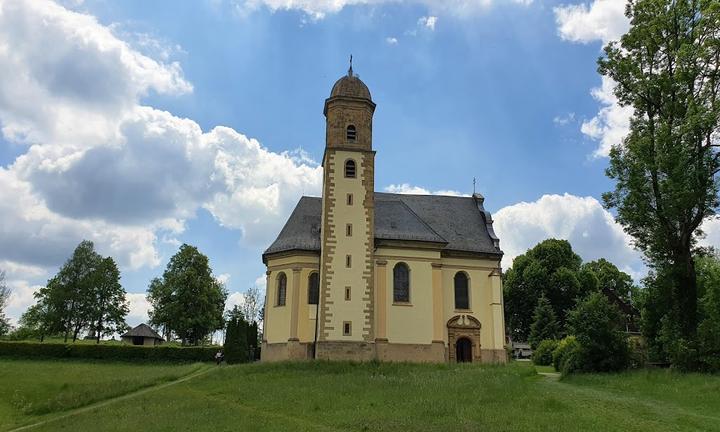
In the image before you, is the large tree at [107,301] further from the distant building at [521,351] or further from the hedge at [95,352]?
the distant building at [521,351]

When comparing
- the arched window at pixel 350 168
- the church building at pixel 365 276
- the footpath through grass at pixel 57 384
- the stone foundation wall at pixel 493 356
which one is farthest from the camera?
the arched window at pixel 350 168

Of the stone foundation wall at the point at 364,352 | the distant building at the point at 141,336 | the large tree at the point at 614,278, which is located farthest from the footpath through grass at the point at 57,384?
the large tree at the point at 614,278

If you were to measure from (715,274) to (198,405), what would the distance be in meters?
24.9

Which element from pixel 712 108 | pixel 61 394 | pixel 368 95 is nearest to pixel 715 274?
pixel 712 108

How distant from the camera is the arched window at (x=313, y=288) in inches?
1419

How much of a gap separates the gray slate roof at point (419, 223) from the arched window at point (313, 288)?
5.81 ft

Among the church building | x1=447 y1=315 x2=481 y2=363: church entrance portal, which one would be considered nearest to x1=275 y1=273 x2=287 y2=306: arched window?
the church building

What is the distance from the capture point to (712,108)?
25.8 meters

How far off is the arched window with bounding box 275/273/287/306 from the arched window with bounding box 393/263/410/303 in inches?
275

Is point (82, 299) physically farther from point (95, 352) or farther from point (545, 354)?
point (545, 354)

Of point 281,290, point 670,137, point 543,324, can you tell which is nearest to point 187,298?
point 281,290

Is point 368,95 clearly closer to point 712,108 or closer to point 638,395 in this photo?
point 712,108

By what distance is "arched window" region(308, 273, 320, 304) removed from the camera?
36031 millimetres

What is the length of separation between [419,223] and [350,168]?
19.7 ft
